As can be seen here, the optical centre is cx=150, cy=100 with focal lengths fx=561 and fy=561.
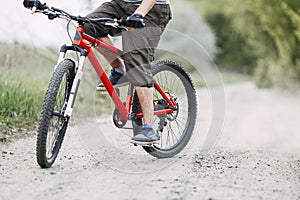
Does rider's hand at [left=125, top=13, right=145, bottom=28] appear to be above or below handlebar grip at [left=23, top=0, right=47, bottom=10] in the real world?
below

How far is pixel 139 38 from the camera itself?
13.3 feet

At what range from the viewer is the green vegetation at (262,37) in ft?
42.8

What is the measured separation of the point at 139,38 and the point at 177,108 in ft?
2.74

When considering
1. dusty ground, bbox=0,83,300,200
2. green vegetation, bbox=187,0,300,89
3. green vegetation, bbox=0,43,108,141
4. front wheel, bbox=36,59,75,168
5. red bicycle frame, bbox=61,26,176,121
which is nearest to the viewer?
dusty ground, bbox=0,83,300,200

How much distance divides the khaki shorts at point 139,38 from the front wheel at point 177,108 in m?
0.31

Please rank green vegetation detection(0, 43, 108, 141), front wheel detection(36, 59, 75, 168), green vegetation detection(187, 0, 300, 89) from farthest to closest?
1. green vegetation detection(187, 0, 300, 89)
2. green vegetation detection(0, 43, 108, 141)
3. front wheel detection(36, 59, 75, 168)

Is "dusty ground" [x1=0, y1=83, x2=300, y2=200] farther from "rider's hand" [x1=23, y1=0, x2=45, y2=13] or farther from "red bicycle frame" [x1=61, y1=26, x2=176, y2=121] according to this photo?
"rider's hand" [x1=23, y1=0, x2=45, y2=13]

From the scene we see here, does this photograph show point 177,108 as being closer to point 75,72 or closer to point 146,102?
point 146,102

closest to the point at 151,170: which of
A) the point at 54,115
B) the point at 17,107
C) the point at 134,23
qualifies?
the point at 54,115

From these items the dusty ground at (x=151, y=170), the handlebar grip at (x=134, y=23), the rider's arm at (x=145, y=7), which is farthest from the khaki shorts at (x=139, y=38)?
the dusty ground at (x=151, y=170)

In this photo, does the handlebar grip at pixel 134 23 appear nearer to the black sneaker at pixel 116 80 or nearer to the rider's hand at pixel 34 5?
the rider's hand at pixel 34 5

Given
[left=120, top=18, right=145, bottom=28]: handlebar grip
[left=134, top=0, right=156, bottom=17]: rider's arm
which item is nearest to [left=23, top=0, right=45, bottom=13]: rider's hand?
[left=120, top=18, right=145, bottom=28]: handlebar grip

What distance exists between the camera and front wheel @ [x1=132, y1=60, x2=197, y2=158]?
4.46 metres

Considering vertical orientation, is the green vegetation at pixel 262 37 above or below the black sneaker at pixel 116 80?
above
